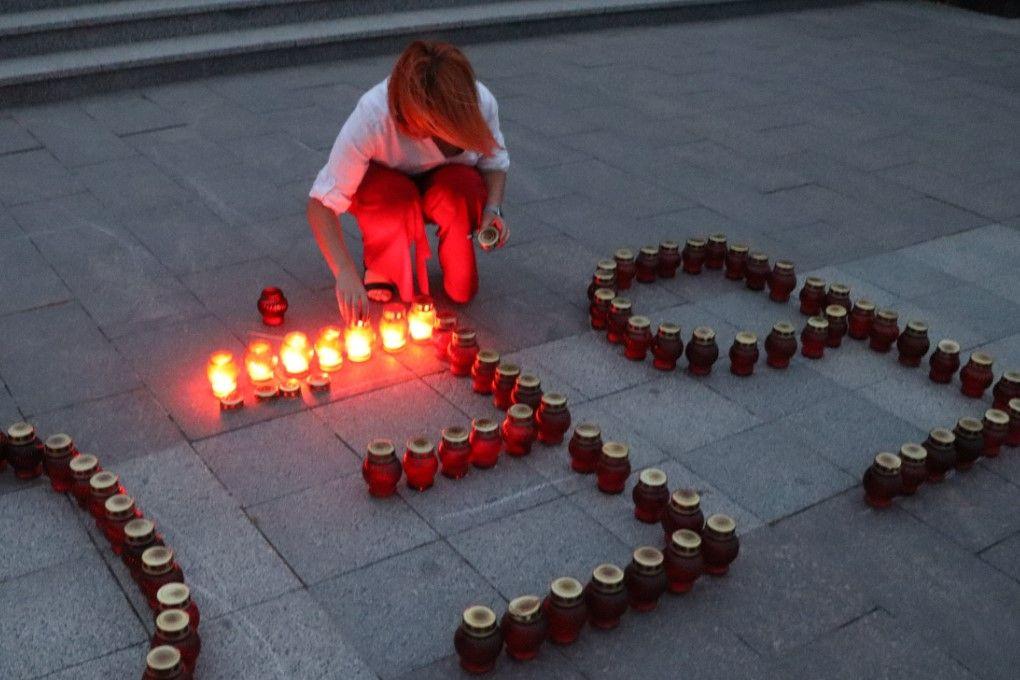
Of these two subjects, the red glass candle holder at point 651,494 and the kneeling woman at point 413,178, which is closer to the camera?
the red glass candle holder at point 651,494

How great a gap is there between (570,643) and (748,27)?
8412 mm

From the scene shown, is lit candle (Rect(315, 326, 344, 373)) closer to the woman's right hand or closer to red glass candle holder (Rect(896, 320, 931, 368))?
the woman's right hand

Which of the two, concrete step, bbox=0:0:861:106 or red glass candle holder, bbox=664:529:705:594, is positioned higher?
red glass candle holder, bbox=664:529:705:594

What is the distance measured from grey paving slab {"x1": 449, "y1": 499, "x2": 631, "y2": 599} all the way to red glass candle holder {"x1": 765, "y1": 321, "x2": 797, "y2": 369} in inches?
47.5

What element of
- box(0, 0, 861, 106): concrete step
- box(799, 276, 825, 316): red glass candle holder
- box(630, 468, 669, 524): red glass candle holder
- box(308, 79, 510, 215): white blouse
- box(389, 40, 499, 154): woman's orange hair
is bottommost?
box(0, 0, 861, 106): concrete step

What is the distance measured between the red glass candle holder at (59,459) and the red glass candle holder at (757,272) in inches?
111

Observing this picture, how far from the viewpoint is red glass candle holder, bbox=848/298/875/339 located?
447 centimetres

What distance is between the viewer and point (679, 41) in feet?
31.3

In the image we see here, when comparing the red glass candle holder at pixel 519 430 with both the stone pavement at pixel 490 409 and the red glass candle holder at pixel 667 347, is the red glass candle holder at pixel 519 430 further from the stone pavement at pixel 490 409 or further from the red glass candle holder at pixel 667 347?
the red glass candle holder at pixel 667 347

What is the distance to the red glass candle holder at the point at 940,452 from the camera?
11.5ft

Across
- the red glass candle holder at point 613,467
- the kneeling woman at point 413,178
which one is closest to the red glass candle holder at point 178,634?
the red glass candle holder at point 613,467

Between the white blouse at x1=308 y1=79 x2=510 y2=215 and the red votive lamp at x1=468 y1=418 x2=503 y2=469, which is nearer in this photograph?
the red votive lamp at x1=468 y1=418 x2=503 y2=469

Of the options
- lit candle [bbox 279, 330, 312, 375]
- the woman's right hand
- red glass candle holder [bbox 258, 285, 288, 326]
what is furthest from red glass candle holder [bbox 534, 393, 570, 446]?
red glass candle holder [bbox 258, 285, 288, 326]

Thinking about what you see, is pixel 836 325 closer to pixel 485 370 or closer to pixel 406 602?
pixel 485 370
